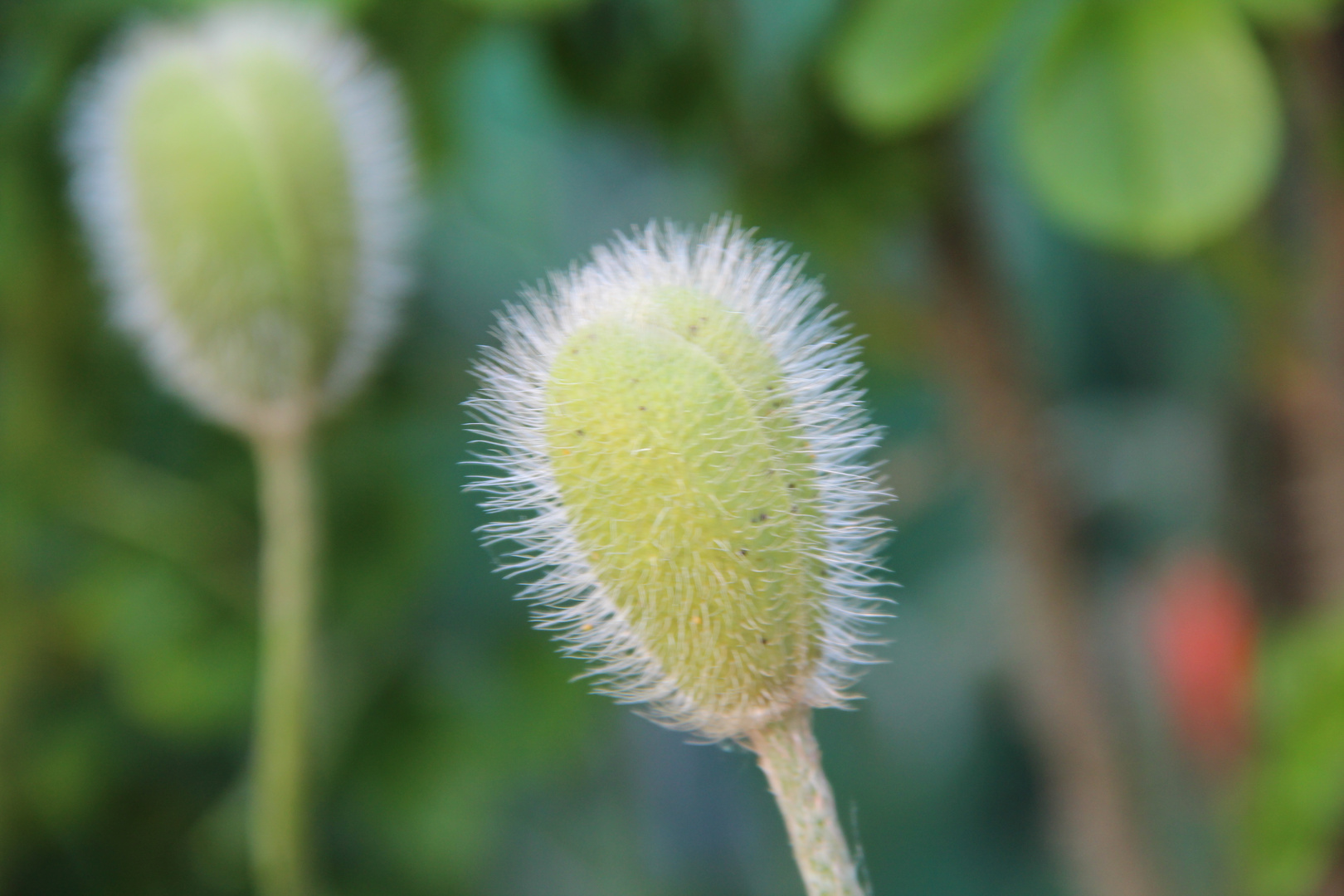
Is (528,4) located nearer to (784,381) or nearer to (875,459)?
(784,381)

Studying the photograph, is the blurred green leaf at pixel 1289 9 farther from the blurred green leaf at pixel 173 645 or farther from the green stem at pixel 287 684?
the blurred green leaf at pixel 173 645

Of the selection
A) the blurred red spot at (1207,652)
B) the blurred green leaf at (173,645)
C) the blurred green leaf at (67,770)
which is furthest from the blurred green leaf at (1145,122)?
the blurred green leaf at (67,770)

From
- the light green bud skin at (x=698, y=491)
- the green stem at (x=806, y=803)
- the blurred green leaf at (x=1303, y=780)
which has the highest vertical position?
the blurred green leaf at (x=1303, y=780)

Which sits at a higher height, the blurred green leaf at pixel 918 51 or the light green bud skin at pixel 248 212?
the blurred green leaf at pixel 918 51

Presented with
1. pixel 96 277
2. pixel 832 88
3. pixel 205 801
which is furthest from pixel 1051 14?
pixel 205 801

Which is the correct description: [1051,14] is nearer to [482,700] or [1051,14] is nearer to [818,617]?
[818,617]

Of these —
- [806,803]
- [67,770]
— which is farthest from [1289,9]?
[67,770]

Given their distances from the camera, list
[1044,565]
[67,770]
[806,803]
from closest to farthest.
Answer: [806,803], [1044,565], [67,770]
